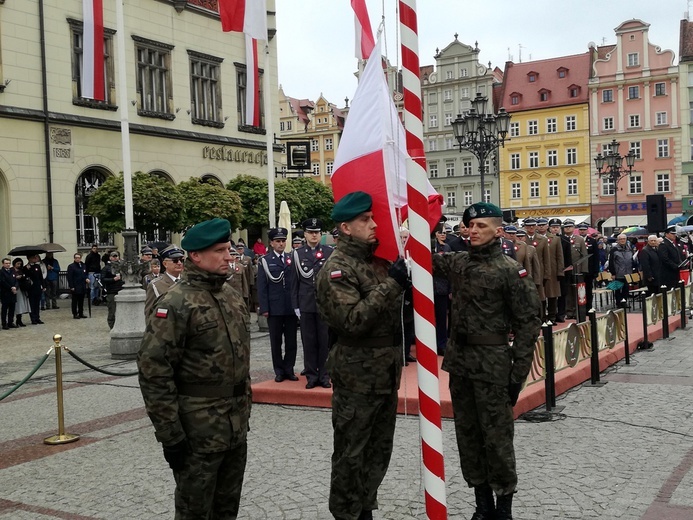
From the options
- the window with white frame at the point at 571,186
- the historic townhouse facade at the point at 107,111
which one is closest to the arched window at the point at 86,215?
the historic townhouse facade at the point at 107,111

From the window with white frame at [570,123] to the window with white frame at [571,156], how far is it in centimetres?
181

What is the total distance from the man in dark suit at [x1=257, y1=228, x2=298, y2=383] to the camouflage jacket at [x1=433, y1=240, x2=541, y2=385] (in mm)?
5036

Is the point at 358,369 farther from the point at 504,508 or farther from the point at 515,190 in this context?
the point at 515,190

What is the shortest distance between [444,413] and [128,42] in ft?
86.4

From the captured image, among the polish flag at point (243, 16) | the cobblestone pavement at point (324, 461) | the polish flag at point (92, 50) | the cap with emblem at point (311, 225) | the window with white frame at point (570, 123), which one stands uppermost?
the window with white frame at point (570, 123)

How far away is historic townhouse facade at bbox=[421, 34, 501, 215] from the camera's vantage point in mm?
70625

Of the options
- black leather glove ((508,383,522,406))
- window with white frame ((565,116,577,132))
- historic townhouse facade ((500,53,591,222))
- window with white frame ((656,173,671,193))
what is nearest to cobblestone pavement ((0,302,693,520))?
black leather glove ((508,383,522,406))

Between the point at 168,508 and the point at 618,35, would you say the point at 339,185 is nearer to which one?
the point at 168,508

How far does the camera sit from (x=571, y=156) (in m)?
66.9

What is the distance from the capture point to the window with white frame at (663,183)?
206 feet

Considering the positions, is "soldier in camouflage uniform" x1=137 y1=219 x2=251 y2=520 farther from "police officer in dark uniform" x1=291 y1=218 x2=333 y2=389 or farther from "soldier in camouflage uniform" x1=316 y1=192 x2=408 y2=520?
"police officer in dark uniform" x1=291 y1=218 x2=333 y2=389

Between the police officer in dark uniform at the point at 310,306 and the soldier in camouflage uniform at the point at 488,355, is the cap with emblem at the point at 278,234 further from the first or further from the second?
the soldier in camouflage uniform at the point at 488,355

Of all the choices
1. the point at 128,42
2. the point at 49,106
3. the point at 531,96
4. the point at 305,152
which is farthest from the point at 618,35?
the point at 49,106

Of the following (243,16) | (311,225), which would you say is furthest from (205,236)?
(243,16)
